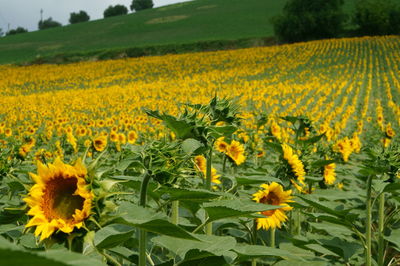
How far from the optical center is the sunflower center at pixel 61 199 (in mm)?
951

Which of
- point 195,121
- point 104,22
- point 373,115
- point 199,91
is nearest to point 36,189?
point 195,121

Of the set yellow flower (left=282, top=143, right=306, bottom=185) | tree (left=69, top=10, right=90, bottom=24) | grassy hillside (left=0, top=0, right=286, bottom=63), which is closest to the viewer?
yellow flower (left=282, top=143, right=306, bottom=185)

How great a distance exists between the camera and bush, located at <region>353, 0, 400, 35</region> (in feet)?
127

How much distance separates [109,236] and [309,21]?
1547 inches

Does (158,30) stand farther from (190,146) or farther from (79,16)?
(190,146)

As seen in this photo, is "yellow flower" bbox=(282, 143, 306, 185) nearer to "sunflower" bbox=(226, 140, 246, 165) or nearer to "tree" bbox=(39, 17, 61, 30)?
"sunflower" bbox=(226, 140, 246, 165)

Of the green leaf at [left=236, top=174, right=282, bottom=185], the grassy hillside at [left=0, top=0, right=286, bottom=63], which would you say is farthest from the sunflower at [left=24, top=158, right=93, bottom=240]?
the grassy hillside at [left=0, top=0, right=286, bottom=63]

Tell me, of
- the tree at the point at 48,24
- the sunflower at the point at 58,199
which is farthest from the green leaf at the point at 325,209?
the tree at the point at 48,24

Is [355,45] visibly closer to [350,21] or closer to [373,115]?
[350,21]

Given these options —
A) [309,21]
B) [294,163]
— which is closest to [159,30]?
[309,21]

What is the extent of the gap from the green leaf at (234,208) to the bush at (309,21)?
38.3m

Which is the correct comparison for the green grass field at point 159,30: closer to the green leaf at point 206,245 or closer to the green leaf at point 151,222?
the green leaf at point 206,245

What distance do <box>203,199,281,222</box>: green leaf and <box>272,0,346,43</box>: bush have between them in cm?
3826

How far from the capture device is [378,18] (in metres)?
38.5
